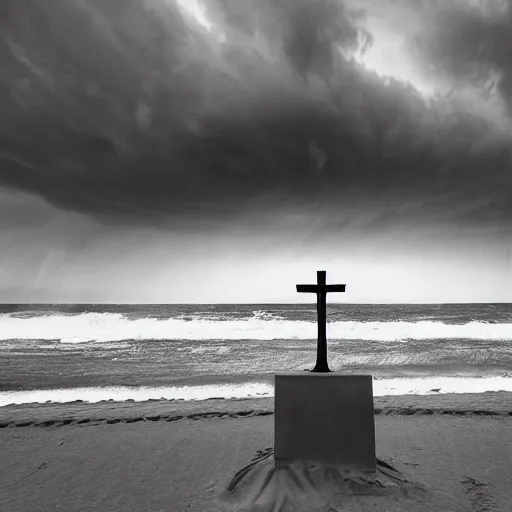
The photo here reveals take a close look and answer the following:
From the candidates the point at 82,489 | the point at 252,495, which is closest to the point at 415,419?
the point at 252,495

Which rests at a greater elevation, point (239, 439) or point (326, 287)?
point (326, 287)

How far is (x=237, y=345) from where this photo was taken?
20844 mm

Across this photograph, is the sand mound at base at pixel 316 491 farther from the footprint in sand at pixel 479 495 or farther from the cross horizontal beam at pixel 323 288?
the cross horizontal beam at pixel 323 288

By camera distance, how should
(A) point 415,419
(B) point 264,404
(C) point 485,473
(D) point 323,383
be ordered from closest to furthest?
(D) point 323,383, (C) point 485,473, (A) point 415,419, (B) point 264,404

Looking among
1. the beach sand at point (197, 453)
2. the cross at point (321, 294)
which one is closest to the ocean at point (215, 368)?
the beach sand at point (197, 453)

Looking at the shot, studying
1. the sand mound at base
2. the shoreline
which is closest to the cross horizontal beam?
the sand mound at base

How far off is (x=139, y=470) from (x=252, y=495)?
161 centimetres

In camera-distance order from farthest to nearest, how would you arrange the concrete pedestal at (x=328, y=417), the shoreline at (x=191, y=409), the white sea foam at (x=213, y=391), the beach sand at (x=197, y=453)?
1. the white sea foam at (x=213, y=391)
2. the shoreline at (x=191, y=409)
3. the concrete pedestal at (x=328, y=417)
4. the beach sand at (x=197, y=453)

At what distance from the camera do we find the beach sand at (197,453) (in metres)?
4.33

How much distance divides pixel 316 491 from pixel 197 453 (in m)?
2.04

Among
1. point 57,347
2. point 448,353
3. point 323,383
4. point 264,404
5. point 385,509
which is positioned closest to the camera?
point 385,509

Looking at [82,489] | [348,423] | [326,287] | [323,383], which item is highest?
[326,287]

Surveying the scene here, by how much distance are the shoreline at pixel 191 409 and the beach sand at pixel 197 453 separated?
0.06 ft

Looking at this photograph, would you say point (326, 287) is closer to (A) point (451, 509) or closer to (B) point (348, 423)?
(B) point (348, 423)
